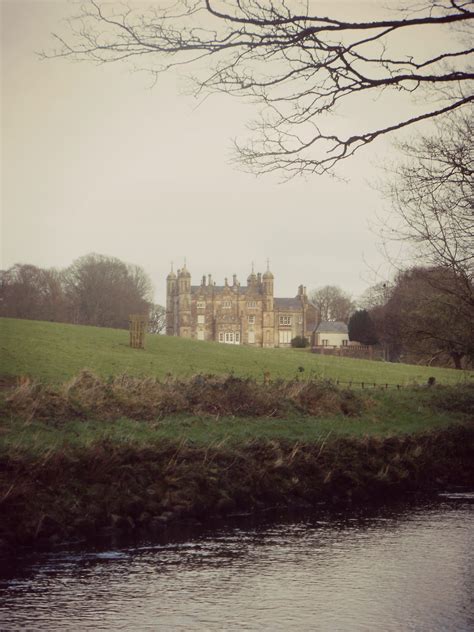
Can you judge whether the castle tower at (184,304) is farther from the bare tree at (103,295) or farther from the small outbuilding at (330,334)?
the bare tree at (103,295)

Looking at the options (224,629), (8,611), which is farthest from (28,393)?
(224,629)

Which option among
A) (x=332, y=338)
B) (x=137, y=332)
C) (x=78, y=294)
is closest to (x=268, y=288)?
(x=332, y=338)

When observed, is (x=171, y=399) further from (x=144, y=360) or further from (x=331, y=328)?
(x=331, y=328)

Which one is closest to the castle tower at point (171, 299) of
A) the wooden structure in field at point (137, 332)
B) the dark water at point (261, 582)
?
the wooden structure in field at point (137, 332)

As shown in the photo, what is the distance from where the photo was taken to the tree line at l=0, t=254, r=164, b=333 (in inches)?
3359

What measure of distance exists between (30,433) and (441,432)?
9.51 meters

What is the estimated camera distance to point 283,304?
544ft

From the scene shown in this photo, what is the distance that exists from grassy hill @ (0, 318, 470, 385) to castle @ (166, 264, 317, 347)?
3938 inches

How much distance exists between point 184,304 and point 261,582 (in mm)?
152412

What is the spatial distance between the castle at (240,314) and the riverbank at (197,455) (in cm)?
13795

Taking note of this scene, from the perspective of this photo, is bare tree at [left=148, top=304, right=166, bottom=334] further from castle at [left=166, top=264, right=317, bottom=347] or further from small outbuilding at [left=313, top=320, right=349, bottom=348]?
castle at [left=166, top=264, right=317, bottom=347]

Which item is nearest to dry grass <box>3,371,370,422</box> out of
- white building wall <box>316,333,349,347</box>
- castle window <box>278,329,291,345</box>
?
white building wall <box>316,333,349,347</box>

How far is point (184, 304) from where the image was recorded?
6358 inches

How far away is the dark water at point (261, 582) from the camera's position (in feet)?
26.5
